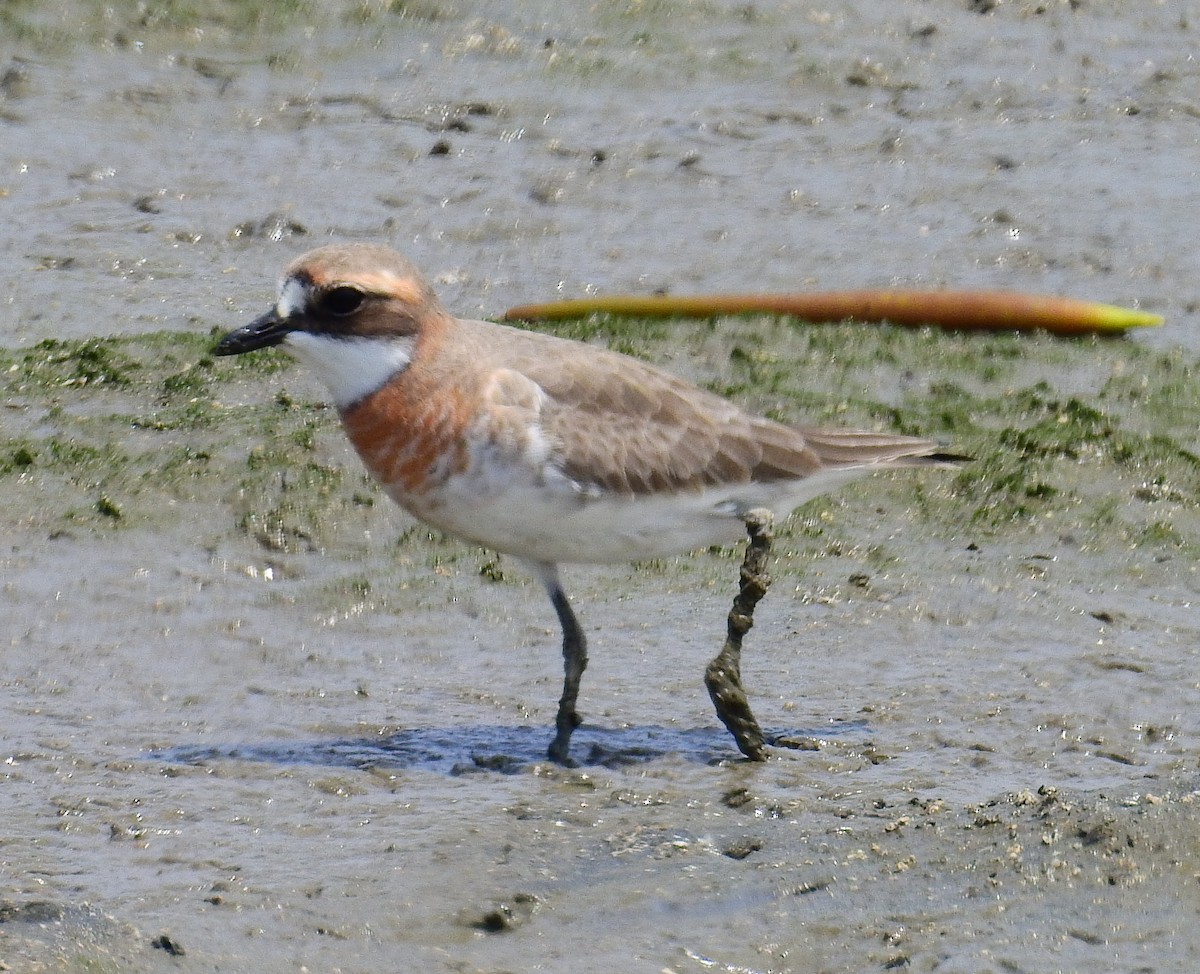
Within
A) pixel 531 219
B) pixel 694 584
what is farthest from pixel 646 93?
pixel 694 584

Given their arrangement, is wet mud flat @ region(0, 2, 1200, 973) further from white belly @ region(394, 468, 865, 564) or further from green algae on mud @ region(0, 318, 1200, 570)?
white belly @ region(394, 468, 865, 564)

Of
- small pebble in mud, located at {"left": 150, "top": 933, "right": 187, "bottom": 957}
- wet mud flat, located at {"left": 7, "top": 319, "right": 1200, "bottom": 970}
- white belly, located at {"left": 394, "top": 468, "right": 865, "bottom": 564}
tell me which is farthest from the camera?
white belly, located at {"left": 394, "top": 468, "right": 865, "bottom": 564}

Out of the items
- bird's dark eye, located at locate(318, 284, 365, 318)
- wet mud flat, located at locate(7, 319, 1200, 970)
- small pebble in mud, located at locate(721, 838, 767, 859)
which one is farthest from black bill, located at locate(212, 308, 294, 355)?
small pebble in mud, located at locate(721, 838, 767, 859)

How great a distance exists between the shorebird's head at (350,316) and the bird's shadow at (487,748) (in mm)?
1154

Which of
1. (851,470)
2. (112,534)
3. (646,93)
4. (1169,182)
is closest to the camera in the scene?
(851,470)

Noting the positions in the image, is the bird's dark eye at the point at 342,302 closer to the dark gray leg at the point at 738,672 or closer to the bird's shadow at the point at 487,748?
the bird's shadow at the point at 487,748

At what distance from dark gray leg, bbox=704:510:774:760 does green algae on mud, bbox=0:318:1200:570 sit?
166 cm

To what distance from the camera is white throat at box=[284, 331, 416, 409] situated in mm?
6383

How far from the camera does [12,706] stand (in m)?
6.76

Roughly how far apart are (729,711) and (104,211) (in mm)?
6389

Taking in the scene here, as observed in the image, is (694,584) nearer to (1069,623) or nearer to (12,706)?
(1069,623)

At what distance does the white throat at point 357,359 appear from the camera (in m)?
6.38

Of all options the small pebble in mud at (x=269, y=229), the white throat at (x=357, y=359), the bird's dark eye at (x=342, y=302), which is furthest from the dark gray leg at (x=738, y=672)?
the small pebble in mud at (x=269, y=229)

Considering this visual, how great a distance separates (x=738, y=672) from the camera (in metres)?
6.43
